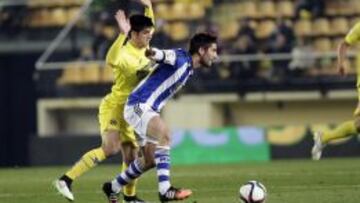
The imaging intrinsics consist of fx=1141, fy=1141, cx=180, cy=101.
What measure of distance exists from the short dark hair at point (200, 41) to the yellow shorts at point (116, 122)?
5.34 feet

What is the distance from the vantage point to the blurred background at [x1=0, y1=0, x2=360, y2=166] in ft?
86.3

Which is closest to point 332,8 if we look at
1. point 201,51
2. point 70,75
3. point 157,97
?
point 70,75

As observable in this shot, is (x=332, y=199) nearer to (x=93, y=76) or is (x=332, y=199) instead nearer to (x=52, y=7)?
(x=93, y=76)

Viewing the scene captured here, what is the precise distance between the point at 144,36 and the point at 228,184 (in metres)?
3.50

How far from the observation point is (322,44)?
28938mm

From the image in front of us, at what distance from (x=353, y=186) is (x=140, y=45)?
3.40 metres

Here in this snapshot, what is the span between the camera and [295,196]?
13008mm

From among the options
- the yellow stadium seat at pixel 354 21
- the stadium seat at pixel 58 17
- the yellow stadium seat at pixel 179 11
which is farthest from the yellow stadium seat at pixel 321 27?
the stadium seat at pixel 58 17

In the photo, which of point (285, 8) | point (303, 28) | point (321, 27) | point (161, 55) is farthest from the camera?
point (285, 8)

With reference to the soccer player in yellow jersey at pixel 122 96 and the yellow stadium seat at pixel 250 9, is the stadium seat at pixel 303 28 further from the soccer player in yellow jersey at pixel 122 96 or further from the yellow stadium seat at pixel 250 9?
the soccer player in yellow jersey at pixel 122 96

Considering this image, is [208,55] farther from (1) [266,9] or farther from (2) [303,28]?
(1) [266,9]

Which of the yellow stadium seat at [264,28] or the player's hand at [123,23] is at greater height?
the player's hand at [123,23]

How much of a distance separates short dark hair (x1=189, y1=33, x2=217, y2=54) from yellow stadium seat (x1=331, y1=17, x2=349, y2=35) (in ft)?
57.4

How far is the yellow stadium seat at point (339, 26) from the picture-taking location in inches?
1146
